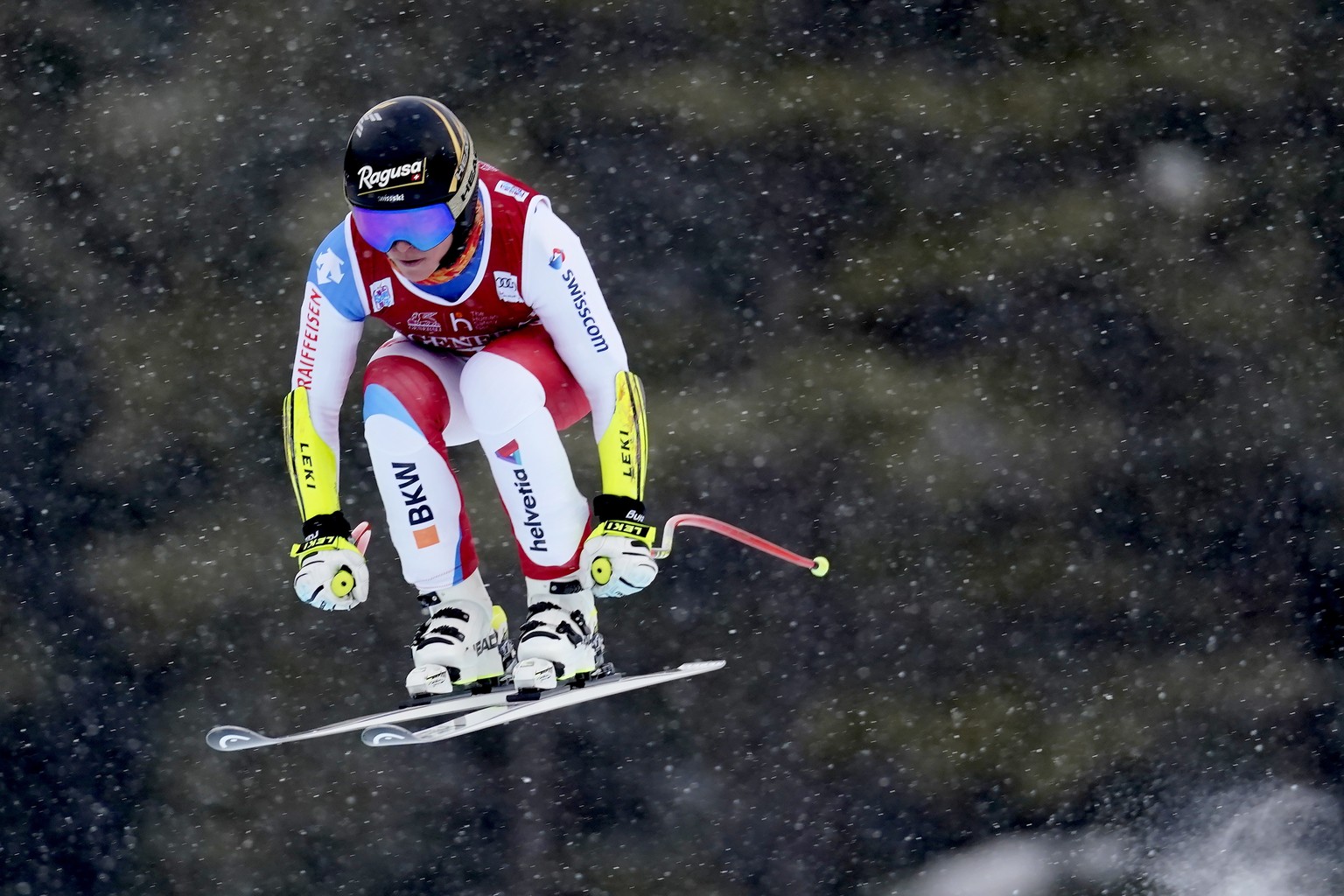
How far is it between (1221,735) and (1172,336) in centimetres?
256

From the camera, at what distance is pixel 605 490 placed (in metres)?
5.46

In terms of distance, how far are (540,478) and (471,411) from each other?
0.28m

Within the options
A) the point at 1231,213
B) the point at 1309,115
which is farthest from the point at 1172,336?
the point at 1309,115

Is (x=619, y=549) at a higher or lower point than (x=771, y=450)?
lower

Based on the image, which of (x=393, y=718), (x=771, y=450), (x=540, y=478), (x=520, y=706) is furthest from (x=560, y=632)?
(x=771, y=450)

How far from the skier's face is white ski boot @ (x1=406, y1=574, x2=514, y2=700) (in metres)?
1.02

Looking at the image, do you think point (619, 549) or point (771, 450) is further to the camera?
point (771, 450)

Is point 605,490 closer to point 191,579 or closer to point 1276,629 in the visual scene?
point 191,579

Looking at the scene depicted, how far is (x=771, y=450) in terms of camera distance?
11.3 meters

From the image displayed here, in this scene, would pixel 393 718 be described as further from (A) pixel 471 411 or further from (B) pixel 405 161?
(B) pixel 405 161

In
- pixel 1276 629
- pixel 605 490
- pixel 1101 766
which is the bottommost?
pixel 605 490

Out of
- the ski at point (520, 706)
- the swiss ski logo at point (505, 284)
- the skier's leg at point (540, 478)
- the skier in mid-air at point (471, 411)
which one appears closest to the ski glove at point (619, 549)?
the skier in mid-air at point (471, 411)

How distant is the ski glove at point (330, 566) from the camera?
5.29 m

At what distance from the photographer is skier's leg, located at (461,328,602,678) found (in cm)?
527
